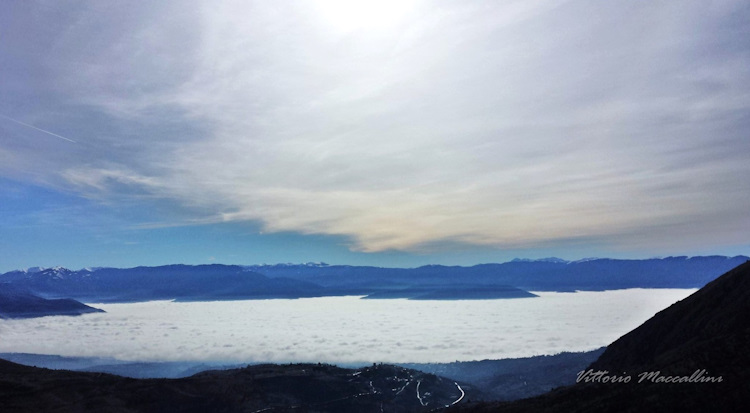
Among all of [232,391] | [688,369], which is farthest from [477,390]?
[688,369]

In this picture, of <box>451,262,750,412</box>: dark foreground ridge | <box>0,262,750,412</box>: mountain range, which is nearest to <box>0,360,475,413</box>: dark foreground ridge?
<box>0,262,750,412</box>: mountain range

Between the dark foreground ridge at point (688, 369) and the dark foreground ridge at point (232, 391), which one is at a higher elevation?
the dark foreground ridge at point (688, 369)

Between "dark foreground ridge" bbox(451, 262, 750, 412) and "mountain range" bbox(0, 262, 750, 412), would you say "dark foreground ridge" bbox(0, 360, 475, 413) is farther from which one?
"dark foreground ridge" bbox(451, 262, 750, 412)

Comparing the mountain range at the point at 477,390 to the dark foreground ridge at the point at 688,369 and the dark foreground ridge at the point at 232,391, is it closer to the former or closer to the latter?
the dark foreground ridge at the point at 688,369

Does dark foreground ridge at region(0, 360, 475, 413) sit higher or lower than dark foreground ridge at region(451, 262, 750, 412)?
lower

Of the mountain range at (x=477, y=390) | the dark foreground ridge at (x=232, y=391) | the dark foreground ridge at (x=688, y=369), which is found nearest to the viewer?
the dark foreground ridge at (x=688, y=369)

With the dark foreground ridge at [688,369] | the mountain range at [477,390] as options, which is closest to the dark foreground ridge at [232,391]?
the mountain range at [477,390]

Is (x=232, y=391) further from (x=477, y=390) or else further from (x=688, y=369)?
(x=688, y=369)

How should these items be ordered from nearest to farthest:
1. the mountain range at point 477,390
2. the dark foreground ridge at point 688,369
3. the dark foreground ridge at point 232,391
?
the dark foreground ridge at point 688,369, the mountain range at point 477,390, the dark foreground ridge at point 232,391
